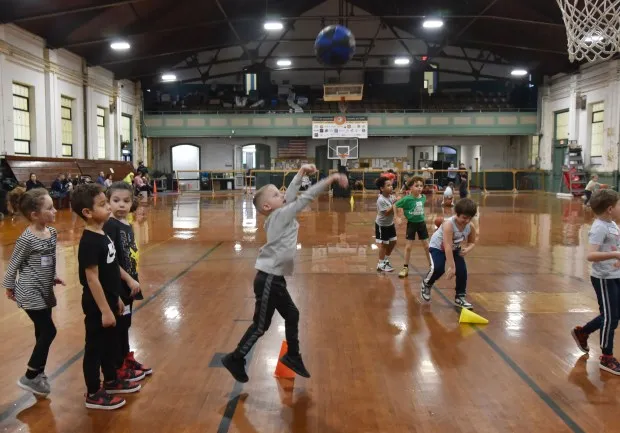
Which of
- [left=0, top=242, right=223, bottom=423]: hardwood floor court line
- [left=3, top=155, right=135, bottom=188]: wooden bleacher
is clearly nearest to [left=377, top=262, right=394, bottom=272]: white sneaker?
[left=0, top=242, right=223, bottom=423]: hardwood floor court line

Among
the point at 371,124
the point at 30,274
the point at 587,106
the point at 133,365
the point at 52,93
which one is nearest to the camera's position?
the point at 30,274

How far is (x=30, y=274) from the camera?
3.37 meters

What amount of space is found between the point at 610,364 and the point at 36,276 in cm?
402

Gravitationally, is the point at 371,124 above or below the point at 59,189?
above

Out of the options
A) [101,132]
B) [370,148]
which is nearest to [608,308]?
[101,132]

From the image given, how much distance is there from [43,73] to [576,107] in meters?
23.3

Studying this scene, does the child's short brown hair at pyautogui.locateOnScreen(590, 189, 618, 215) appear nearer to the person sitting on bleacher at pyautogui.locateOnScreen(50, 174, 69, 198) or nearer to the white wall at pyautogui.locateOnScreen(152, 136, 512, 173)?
the person sitting on bleacher at pyautogui.locateOnScreen(50, 174, 69, 198)

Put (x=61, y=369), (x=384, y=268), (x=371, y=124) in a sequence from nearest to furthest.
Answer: (x=61, y=369) < (x=384, y=268) < (x=371, y=124)

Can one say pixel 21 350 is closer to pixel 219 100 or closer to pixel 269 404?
pixel 269 404

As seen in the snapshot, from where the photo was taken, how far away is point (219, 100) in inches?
1287

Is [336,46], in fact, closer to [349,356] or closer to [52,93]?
[349,356]

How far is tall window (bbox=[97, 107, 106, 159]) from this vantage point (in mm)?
25078

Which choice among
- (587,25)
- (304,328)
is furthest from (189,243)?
(587,25)

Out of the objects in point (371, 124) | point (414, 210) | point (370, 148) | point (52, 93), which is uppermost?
point (52, 93)
